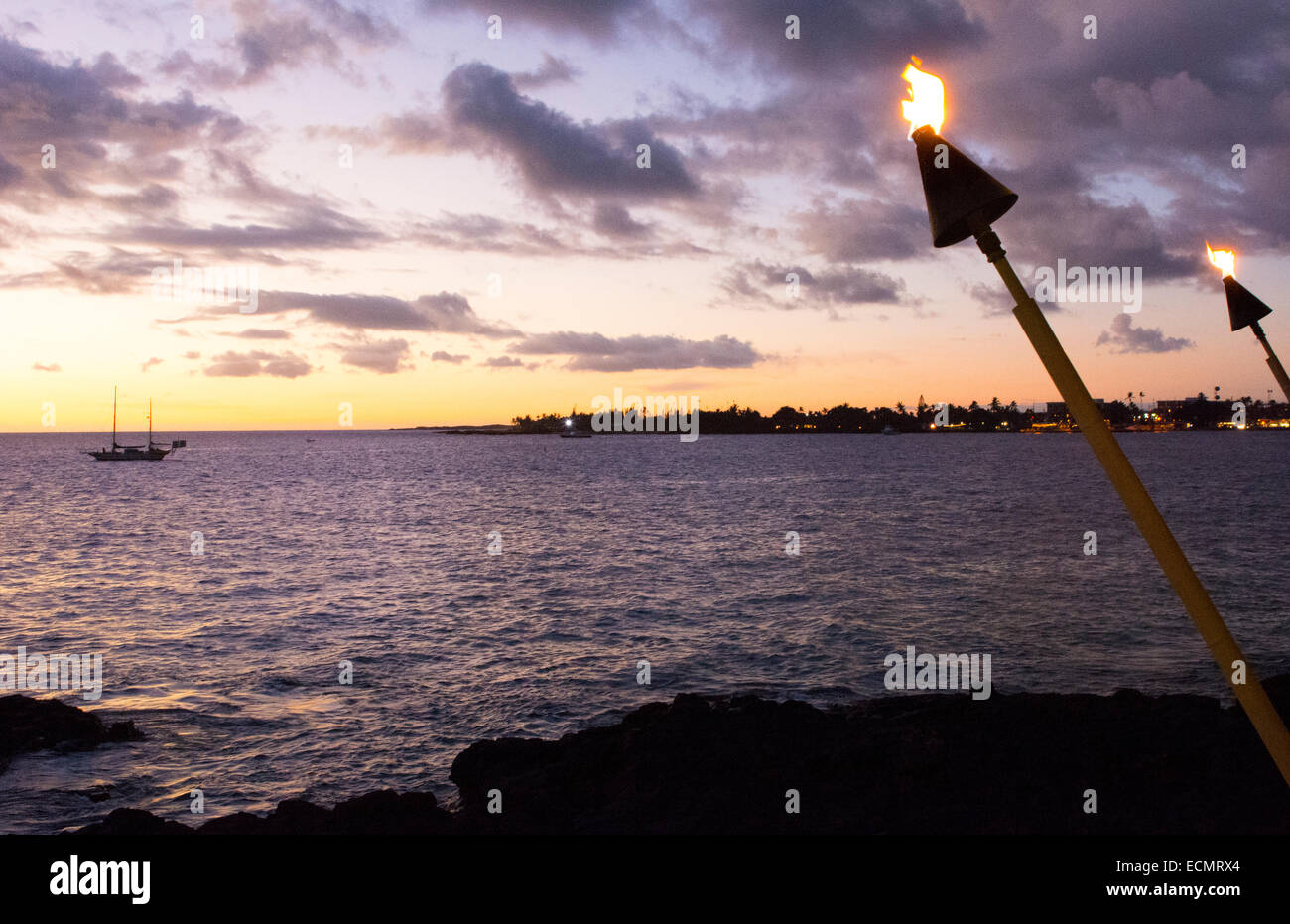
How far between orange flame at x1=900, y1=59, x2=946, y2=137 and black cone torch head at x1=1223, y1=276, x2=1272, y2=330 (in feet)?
11.4

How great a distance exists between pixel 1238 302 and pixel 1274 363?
1161 millimetres

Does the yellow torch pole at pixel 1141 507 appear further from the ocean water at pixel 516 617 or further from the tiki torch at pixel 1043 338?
the ocean water at pixel 516 617

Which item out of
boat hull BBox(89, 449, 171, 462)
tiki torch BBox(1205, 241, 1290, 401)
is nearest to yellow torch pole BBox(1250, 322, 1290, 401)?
tiki torch BBox(1205, 241, 1290, 401)

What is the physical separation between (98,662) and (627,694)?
682 inches

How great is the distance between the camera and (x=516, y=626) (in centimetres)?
3192

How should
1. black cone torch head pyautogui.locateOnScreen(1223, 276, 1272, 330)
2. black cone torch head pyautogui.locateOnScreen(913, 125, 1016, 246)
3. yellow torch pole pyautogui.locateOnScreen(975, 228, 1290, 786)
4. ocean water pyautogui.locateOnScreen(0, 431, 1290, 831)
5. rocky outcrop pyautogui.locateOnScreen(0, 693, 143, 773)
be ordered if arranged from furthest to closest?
ocean water pyautogui.locateOnScreen(0, 431, 1290, 831), rocky outcrop pyautogui.locateOnScreen(0, 693, 143, 773), black cone torch head pyautogui.locateOnScreen(1223, 276, 1272, 330), black cone torch head pyautogui.locateOnScreen(913, 125, 1016, 246), yellow torch pole pyautogui.locateOnScreen(975, 228, 1290, 786)

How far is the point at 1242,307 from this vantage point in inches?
240

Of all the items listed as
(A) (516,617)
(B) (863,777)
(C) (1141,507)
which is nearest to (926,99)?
(C) (1141,507)

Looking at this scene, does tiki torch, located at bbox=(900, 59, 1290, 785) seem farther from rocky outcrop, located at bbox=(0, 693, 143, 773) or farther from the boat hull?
the boat hull

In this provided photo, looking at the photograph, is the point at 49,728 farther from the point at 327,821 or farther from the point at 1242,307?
the point at 1242,307

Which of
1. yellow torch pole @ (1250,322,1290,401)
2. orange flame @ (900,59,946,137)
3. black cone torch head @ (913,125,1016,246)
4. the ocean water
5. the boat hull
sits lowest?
the ocean water

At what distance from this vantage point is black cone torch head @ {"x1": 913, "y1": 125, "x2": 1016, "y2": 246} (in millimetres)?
3980
